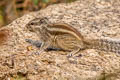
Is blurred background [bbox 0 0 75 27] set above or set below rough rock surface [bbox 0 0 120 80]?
below

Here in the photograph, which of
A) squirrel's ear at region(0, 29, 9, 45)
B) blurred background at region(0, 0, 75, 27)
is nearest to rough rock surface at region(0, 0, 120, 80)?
squirrel's ear at region(0, 29, 9, 45)

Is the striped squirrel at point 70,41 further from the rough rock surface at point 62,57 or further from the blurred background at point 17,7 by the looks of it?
the blurred background at point 17,7

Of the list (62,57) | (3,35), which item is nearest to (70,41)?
(62,57)

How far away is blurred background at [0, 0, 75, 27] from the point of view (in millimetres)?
13250

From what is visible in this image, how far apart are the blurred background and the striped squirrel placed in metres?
5.71

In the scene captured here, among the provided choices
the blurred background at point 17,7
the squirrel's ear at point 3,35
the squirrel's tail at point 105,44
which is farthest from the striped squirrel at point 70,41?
the blurred background at point 17,7

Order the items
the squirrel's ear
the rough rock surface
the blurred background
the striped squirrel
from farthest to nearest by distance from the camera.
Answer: the blurred background → the squirrel's ear → the striped squirrel → the rough rock surface

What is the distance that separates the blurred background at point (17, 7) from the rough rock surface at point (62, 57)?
13.2 feet

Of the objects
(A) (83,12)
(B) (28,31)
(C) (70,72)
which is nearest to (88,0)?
(A) (83,12)

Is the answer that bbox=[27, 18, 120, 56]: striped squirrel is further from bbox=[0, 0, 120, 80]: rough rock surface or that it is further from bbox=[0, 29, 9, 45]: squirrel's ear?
bbox=[0, 29, 9, 45]: squirrel's ear

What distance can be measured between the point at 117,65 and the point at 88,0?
356 centimetres

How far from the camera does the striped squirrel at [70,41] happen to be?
7.06 meters

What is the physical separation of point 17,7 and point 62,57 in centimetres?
704

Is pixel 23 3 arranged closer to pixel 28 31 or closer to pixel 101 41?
pixel 28 31
